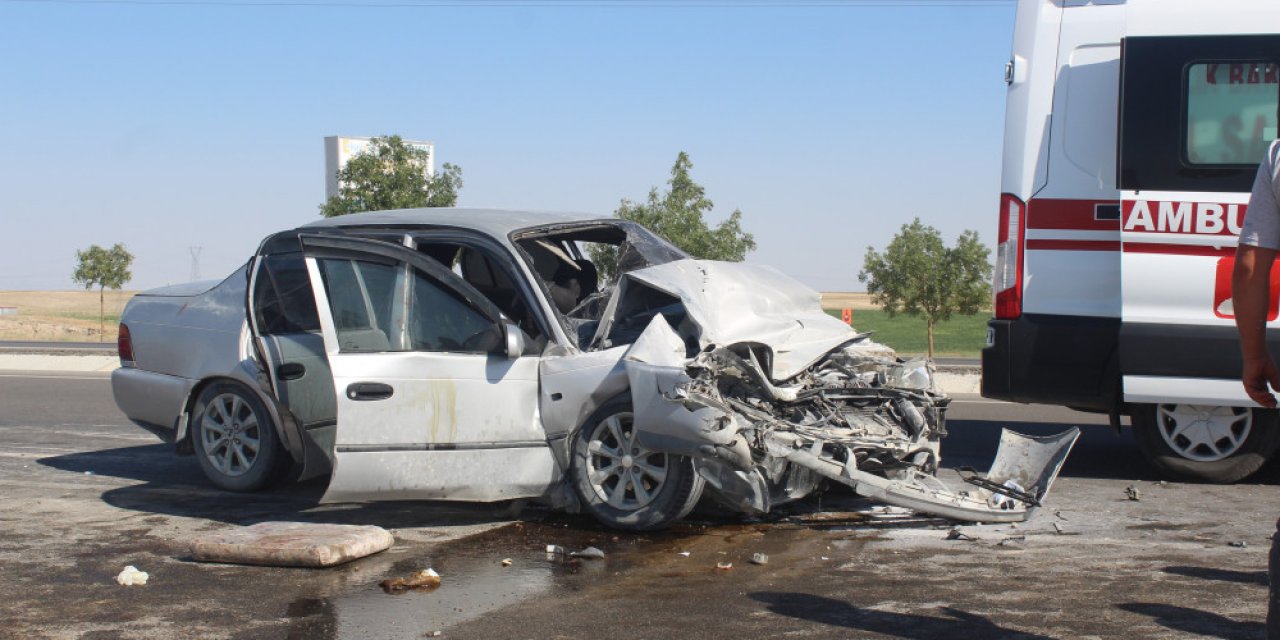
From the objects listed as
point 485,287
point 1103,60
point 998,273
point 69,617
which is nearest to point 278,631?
point 69,617

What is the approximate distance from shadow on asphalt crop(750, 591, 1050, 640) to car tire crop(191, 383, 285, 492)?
3961mm

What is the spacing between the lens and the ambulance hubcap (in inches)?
319

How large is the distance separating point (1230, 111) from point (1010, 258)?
159cm

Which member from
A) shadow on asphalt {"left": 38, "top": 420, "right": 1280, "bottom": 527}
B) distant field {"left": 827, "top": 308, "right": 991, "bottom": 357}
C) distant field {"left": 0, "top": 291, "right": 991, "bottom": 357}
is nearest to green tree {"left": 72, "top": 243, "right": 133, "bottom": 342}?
distant field {"left": 0, "top": 291, "right": 991, "bottom": 357}

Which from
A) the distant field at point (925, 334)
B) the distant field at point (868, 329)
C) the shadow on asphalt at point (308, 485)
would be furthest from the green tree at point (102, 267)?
the shadow on asphalt at point (308, 485)

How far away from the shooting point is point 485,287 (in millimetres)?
7891

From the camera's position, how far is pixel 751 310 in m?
7.31

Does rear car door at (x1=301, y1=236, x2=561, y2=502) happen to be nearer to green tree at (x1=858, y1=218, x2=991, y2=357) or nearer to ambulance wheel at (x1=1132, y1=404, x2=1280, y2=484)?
ambulance wheel at (x1=1132, y1=404, x2=1280, y2=484)

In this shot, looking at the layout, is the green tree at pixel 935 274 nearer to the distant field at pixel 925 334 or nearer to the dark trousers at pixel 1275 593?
the distant field at pixel 925 334

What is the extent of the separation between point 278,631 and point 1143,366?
216 inches

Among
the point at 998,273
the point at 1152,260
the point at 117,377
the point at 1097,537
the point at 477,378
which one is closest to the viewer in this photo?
the point at 1097,537

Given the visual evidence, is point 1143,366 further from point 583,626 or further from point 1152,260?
point 583,626

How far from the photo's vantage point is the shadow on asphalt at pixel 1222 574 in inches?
219

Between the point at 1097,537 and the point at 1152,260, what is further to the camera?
the point at 1152,260
